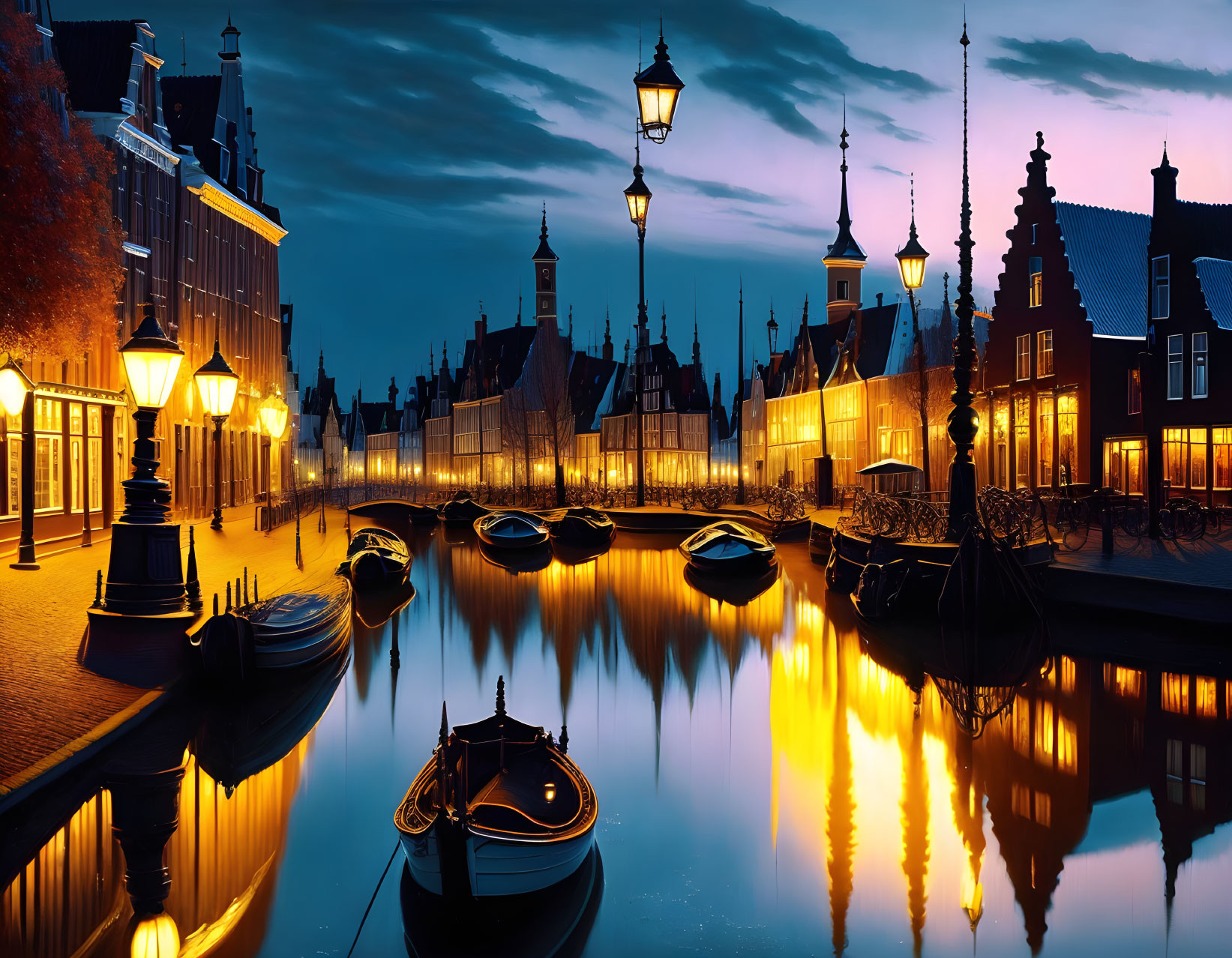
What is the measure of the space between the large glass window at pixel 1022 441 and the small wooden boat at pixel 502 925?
3588 cm

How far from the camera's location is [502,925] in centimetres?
754

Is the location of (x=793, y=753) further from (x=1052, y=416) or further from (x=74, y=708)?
(x=1052, y=416)

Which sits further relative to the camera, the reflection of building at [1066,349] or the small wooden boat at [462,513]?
the small wooden boat at [462,513]

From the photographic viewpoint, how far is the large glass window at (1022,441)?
1580 inches

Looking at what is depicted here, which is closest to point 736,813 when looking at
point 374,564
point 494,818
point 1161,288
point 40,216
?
point 494,818

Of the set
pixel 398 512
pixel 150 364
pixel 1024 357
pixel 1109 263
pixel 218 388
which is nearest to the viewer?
pixel 150 364

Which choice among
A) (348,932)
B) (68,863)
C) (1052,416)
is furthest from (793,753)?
→ (1052,416)

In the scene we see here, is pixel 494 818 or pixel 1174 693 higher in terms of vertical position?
pixel 494 818

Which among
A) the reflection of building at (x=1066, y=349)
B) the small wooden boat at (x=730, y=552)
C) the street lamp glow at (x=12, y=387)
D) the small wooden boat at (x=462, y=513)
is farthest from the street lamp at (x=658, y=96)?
the small wooden boat at (x=462, y=513)

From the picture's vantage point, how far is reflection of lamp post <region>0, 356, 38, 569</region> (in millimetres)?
19875

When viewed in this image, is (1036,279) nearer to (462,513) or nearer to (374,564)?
(374,564)

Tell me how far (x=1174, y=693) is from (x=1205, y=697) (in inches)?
16.6

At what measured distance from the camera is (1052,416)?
3875 centimetres

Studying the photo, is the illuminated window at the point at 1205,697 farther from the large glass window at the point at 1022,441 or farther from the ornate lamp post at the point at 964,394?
the large glass window at the point at 1022,441
